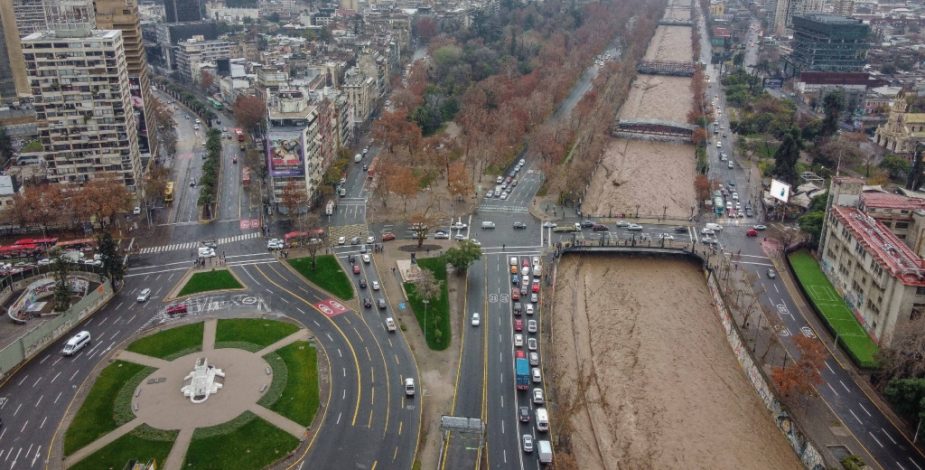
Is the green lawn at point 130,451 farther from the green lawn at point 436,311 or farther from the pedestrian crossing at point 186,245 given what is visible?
the pedestrian crossing at point 186,245

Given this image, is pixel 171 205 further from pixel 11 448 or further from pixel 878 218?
pixel 878 218

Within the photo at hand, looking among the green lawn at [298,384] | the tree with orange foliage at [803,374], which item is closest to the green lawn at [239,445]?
the green lawn at [298,384]

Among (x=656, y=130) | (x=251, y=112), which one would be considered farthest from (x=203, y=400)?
(x=656, y=130)

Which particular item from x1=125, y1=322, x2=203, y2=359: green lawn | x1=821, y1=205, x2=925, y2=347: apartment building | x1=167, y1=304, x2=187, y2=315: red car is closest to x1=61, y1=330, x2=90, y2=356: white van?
x1=125, y1=322, x2=203, y2=359: green lawn

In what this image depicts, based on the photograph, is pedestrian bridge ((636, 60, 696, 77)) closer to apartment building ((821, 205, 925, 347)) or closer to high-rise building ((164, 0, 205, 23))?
apartment building ((821, 205, 925, 347))

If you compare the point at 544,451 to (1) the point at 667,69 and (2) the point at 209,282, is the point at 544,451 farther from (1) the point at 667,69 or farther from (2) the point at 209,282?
(1) the point at 667,69
